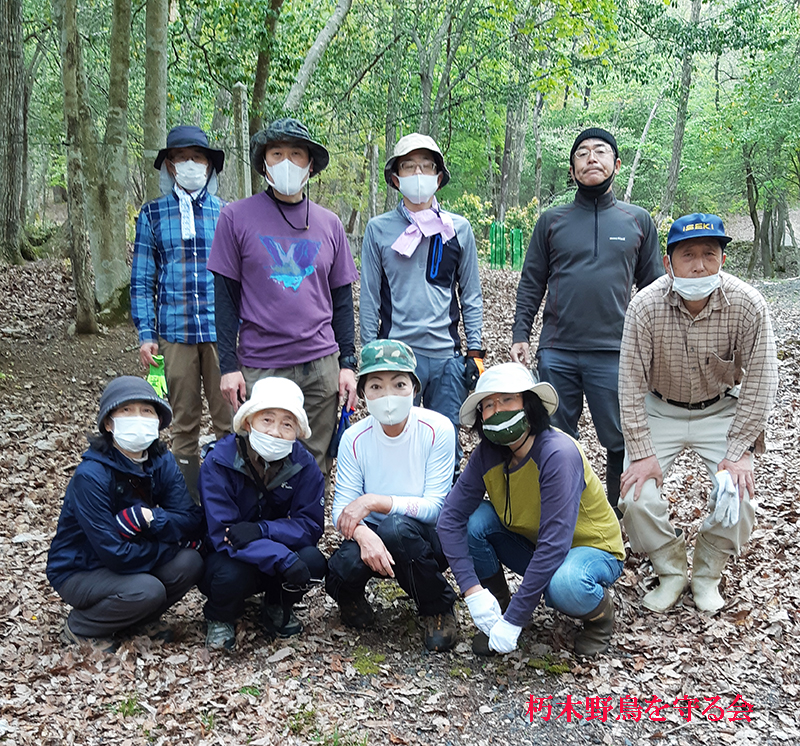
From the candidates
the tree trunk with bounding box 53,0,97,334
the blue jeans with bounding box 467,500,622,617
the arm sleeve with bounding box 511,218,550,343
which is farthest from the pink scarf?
the tree trunk with bounding box 53,0,97,334

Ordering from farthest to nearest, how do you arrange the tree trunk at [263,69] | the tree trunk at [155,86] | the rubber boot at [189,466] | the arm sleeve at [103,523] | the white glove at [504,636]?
the tree trunk at [263,69] → the tree trunk at [155,86] → the rubber boot at [189,466] → the arm sleeve at [103,523] → the white glove at [504,636]

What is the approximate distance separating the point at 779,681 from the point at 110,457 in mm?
3323

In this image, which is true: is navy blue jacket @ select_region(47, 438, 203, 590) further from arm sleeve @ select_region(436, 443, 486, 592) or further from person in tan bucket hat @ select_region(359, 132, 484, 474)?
person in tan bucket hat @ select_region(359, 132, 484, 474)

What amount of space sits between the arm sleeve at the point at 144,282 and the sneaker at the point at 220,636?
186 cm

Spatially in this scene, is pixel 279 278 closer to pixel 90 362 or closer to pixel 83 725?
pixel 83 725

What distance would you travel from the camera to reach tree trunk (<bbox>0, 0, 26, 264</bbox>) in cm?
1149

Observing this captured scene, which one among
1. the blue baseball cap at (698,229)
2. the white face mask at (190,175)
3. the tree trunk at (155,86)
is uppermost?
the tree trunk at (155,86)

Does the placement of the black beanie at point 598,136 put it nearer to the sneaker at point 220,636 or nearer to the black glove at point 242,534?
the black glove at point 242,534

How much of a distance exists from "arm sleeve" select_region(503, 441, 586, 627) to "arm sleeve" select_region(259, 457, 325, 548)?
107cm

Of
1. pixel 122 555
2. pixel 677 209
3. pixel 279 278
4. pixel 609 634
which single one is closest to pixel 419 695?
pixel 609 634

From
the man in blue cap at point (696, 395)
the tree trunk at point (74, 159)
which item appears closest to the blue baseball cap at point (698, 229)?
the man in blue cap at point (696, 395)

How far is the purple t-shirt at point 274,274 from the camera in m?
4.13

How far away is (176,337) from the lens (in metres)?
4.69

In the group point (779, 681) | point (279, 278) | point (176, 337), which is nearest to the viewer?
point (779, 681)
